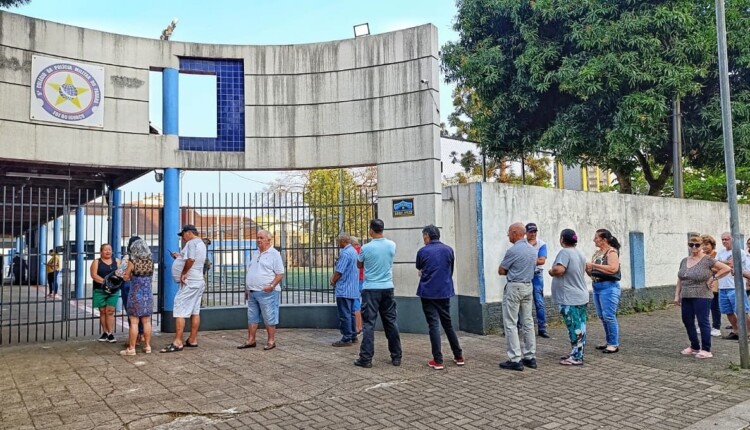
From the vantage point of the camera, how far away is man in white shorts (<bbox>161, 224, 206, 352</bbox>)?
24.4 feet

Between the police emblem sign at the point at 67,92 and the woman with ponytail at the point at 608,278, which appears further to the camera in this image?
the police emblem sign at the point at 67,92

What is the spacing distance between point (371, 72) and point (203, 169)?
3262mm

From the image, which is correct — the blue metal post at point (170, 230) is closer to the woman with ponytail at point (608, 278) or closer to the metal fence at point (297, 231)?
the metal fence at point (297, 231)

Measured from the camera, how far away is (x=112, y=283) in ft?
25.4

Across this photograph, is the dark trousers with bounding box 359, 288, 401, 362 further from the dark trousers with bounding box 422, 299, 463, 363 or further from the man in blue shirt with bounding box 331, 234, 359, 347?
the man in blue shirt with bounding box 331, 234, 359, 347

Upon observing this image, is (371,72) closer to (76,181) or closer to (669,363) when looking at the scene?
(669,363)

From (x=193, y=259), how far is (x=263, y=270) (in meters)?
0.97

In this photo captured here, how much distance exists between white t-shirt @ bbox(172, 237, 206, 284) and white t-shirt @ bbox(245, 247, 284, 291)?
28.0 inches

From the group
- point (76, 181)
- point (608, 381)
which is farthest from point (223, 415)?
point (76, 181)

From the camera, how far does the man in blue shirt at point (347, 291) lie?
7.59 m

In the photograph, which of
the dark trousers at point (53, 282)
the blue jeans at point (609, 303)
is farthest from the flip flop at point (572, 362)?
the dark trousers at point (53, 282)

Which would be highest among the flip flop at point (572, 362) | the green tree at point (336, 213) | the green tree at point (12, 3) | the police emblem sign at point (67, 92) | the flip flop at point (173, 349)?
the green tree at point (12, 3)

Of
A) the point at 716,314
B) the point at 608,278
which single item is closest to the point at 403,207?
the point at 608,278

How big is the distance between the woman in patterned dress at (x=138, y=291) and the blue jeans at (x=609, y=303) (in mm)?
5853
